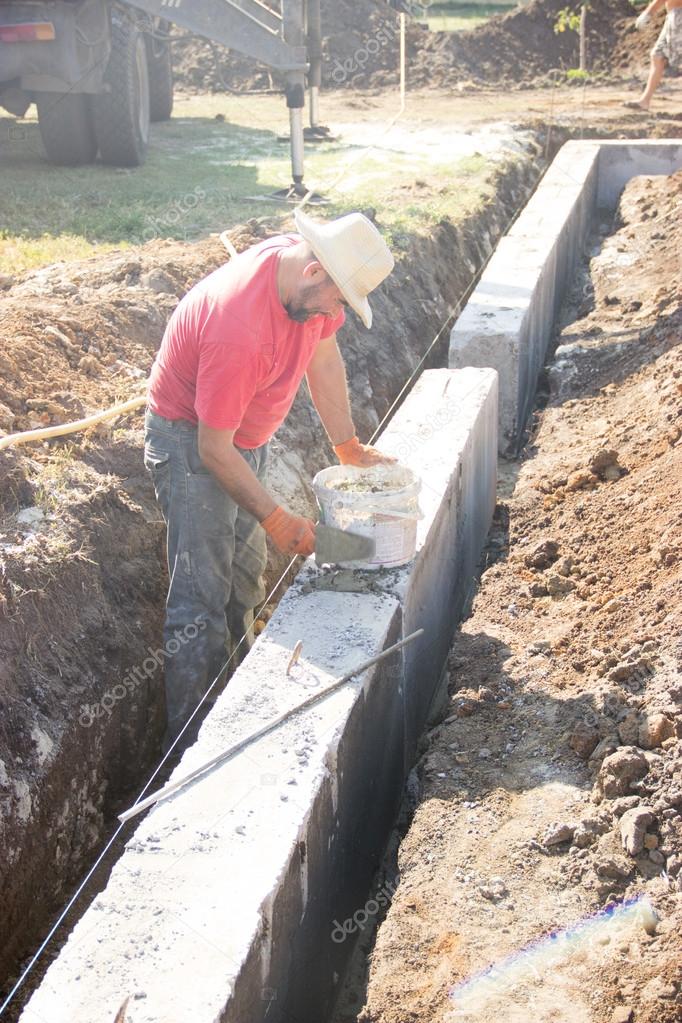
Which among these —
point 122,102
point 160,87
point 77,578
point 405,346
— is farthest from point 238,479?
point 160,87

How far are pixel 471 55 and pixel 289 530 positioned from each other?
60.4 ft

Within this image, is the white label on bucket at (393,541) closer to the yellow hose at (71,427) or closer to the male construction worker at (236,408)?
the male construction worker at (236,408)

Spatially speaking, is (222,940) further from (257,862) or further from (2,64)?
(2,64)

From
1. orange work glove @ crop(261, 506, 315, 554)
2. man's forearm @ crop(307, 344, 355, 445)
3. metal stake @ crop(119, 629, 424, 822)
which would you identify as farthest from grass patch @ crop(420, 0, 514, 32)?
metal stake @ crop(119, 629, 424, 822)

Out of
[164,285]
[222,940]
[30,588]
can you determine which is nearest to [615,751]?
[222,940]

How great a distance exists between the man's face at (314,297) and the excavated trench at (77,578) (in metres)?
1.50

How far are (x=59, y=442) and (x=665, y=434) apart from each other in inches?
117

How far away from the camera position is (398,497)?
3.99 metres

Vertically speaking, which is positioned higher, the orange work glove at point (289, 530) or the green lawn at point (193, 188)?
the green lawn at point (193, 188)

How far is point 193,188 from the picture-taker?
33.0 ft

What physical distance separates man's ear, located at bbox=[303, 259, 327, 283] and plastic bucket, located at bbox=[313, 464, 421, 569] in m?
0.82

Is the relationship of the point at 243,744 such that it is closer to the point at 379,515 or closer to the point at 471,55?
the point at 379,515

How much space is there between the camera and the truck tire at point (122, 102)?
1033cm

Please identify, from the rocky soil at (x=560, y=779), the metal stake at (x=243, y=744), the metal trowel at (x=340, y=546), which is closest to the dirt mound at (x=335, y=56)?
the rocky soil at (x=560, y=779)
